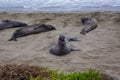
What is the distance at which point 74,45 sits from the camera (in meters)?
9.01

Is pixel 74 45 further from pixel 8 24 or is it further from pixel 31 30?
pixel 8 24

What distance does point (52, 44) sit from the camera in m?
9.01

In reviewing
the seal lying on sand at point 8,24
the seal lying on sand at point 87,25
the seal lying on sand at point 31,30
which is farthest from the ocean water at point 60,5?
the seal lying on sand at point 31,30

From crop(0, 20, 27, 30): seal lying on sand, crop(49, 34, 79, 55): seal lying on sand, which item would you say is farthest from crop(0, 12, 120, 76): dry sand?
crop(0, 20, 27, 30): seal lying on sand

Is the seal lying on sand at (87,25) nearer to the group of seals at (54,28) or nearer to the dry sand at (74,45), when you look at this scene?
the group of seals at (54,28)

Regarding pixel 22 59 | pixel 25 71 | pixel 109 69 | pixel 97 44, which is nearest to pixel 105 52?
pixel 97 44

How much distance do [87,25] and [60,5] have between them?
648 centimetres

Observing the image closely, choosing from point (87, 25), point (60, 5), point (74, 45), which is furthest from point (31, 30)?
point (60, 5)

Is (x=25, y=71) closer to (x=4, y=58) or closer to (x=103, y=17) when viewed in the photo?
(x=4, y=58)

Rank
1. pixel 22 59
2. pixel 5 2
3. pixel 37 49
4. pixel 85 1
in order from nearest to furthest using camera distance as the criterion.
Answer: pixel 22 59 → pixel 37 49 → pixel 85 1 → pixel 5 2

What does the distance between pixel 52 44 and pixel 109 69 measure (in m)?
2.64

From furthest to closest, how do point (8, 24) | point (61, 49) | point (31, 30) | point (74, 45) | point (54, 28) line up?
point (8, 24), point (54, 28), point (31, 30), point (74, 45), point (61, 49)

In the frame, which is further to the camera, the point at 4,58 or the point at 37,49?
the point at 37,49

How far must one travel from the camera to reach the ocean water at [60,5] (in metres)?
16.0
